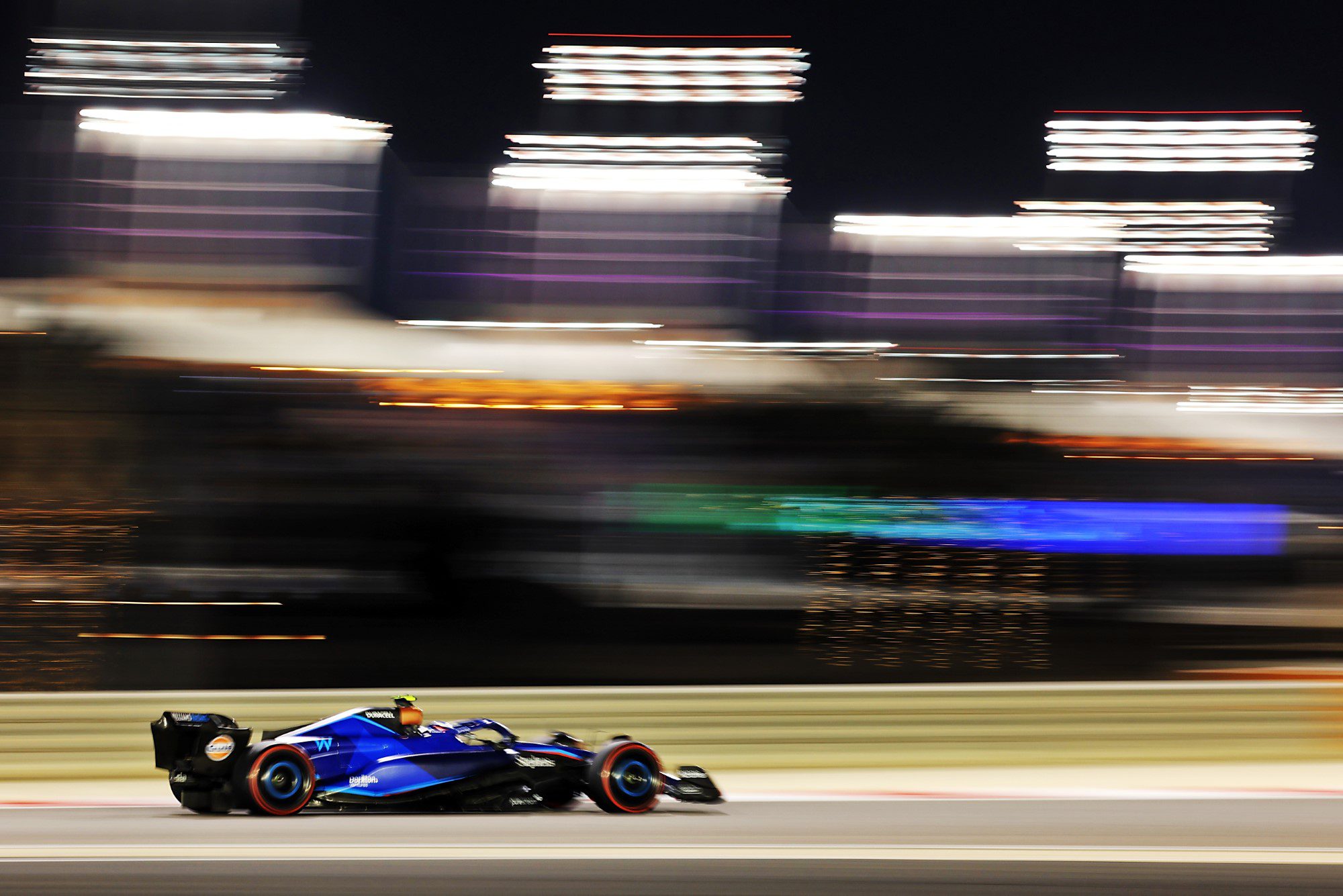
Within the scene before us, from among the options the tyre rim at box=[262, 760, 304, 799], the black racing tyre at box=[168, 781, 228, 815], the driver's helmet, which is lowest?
the black racing tyre at box=[168, 781, 228, 815]

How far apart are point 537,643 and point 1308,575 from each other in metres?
16.5

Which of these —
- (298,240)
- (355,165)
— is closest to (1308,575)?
(298,240)

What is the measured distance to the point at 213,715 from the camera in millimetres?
6449

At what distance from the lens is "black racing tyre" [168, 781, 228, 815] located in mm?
6559

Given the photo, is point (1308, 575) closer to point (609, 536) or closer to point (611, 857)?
point (609, 536)

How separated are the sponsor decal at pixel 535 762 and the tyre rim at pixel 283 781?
107 cm

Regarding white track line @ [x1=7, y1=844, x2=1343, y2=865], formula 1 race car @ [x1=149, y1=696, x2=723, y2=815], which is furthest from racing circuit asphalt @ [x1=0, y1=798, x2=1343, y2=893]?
formula 1 race car @ [x1=149, y1=696, x2=723, y2=815]

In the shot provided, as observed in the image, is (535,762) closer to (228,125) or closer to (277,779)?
(277,779)

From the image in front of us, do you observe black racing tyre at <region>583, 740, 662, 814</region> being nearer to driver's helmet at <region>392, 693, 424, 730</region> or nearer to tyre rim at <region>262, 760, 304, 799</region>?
driver's helmet at <region>392, 693, 424, 730</region>

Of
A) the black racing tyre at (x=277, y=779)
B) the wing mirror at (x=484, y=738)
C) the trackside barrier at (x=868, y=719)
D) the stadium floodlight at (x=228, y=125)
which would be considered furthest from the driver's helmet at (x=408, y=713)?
the stadium floodlight at (x=228, y=125)

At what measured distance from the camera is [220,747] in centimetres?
643

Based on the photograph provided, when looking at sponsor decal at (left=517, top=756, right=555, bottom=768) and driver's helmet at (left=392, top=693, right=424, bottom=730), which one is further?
sponsor decal at (left=517, top=756, right=555, bottom=768)

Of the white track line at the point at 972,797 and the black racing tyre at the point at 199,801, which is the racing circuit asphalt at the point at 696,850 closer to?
the black racing tyre at the point at 199,801

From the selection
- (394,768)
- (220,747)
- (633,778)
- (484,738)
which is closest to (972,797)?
(633,778)
